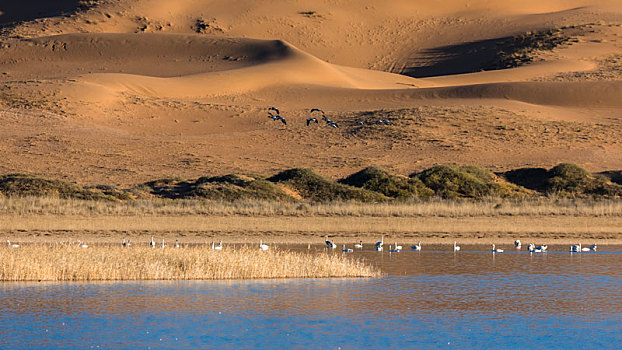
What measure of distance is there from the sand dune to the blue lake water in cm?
2896

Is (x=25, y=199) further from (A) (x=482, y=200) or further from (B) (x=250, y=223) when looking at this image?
(A) (x=482, y=200)

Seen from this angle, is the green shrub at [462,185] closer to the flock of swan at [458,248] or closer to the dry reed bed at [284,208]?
the dry reed bed at [284,208]

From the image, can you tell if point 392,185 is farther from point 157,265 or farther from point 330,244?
point 157,265

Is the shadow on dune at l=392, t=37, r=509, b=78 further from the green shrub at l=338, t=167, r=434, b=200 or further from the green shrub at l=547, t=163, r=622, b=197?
the green shrub at l=338, t=167, r=434, b=200

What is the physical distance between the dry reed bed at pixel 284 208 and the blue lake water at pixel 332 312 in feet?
38.1

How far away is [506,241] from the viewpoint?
28.2m

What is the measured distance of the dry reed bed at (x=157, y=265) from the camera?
740 inches

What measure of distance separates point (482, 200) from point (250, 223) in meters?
11.5

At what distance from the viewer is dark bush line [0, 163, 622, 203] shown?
36844 mm

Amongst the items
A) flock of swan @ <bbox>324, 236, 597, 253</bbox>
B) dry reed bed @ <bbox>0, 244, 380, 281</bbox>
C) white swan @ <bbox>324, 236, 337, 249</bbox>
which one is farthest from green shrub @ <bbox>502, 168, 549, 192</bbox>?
dry reed bed @ <bbox>0, 244, 380, 281</bbox>

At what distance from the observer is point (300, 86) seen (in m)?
81.6

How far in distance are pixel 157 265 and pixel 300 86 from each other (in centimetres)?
6292

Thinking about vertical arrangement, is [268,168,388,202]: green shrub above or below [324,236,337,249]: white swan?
above

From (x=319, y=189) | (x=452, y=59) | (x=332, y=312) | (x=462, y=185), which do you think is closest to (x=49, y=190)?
(x=319, y=189)
